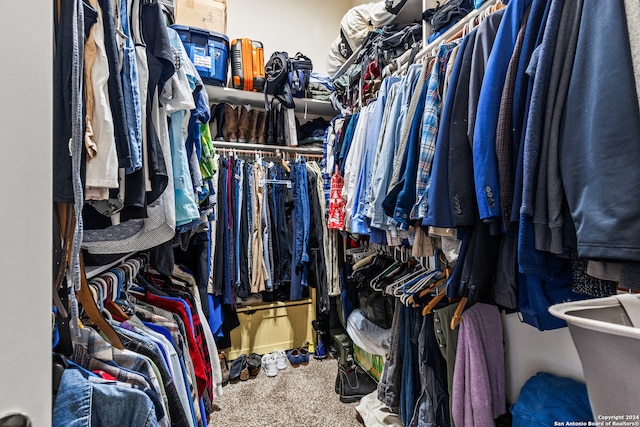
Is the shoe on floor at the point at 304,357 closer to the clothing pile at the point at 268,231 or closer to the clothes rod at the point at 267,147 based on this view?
the clothing pile at the point at 268,231

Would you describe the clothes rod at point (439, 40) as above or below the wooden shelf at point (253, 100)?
below

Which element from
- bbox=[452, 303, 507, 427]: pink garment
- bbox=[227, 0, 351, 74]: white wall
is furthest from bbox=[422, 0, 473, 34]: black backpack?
bbox=[227, 0, 351, 74]: white wall

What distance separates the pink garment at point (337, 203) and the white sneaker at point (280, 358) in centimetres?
117

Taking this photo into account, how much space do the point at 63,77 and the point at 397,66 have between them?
154cm

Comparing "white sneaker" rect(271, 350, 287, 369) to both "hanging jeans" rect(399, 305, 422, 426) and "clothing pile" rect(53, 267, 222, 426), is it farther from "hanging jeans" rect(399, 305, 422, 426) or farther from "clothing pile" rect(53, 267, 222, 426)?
"hanging jeans" rect(399, 305, 422, 426)

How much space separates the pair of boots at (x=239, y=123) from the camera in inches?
99.0

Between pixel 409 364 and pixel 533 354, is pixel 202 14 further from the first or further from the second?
pixel 533 354

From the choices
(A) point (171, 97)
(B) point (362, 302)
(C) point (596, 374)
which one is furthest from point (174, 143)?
(B) point (362, 302)

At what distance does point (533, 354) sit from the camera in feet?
3.84

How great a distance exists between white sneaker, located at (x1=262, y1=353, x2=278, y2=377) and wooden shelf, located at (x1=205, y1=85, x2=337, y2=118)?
81.6 inches

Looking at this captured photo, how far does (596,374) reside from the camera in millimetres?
479

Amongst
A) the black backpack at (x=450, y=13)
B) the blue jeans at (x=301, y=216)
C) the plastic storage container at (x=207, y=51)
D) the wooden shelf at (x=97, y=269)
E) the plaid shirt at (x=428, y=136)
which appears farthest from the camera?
the blue jeans at (x=301, y=216)

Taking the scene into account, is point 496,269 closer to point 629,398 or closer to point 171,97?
point 629,398

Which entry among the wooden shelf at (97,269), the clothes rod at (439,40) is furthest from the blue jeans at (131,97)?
the clothes rod at (439,40)
